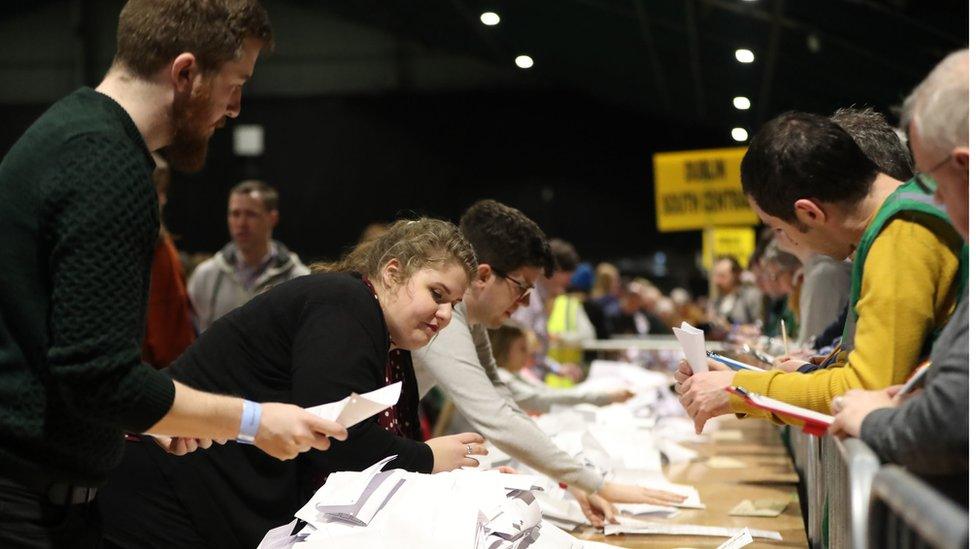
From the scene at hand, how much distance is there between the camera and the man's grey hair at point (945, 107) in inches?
52.0

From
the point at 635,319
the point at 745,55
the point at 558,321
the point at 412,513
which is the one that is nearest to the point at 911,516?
the point at 412,513

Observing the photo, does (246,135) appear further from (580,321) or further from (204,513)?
(204,513)

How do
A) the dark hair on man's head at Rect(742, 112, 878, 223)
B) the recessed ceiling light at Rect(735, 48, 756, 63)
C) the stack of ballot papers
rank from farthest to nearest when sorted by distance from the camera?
the recessed ceiling light at Rect(735, 48, 756, 63)
the dark hair on man's head at Rect(742, 112, 878, 223)
the stack of ballot papers

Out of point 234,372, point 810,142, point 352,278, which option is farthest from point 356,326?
point 810,142

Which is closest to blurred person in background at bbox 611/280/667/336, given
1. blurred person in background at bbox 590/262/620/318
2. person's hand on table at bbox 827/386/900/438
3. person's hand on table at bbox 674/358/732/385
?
blurred person in background at bbox 590/262/620/318

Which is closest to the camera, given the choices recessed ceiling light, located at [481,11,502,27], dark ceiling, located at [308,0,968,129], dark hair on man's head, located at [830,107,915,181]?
dark hair on man's head, located at [830,107,915,181]

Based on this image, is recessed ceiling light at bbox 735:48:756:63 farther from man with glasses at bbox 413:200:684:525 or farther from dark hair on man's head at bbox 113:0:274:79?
dark hair on man's head at bbox 113:0:274:79

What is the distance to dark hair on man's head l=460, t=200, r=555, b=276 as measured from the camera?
9.99 feet

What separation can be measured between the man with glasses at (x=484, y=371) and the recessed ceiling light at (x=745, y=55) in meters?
7.41

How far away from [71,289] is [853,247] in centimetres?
136

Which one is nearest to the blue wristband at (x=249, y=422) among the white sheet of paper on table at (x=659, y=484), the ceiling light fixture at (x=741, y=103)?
the white sheet of paper on table at (x=659, y=484)

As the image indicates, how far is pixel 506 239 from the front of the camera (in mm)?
3059

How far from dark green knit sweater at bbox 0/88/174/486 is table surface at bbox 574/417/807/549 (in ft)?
4.55

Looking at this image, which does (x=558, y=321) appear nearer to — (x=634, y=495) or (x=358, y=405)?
(x=634, y=495)
